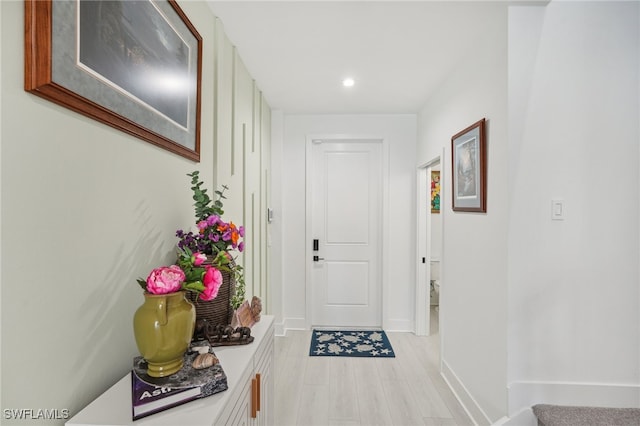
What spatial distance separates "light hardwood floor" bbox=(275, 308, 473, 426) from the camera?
7.20 feet

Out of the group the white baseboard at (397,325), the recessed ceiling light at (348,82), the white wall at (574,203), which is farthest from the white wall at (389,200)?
the white wall at (574,203)

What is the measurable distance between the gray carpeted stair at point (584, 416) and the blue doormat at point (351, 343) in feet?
4.99

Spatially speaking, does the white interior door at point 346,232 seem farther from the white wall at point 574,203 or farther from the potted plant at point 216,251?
the potted plant at point 216,251

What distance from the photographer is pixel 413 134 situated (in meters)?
3.83

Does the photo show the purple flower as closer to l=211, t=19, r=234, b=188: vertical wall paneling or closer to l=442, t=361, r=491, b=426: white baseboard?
l=211, t=19, r=234, b=188: vertical wall paneling

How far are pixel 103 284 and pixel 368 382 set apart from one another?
7.48 ft

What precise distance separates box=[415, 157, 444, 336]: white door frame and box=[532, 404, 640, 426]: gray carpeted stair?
1.90m

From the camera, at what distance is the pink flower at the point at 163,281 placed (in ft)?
2.84

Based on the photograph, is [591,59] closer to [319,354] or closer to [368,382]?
[368,382]

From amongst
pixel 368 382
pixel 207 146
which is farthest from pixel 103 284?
pixel 368 382

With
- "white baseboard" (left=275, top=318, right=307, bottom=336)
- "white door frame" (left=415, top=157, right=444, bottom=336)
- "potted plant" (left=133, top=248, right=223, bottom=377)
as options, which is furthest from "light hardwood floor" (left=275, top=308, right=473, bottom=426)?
"potted plant" (left=133, top=248, right=223, bottom=377)

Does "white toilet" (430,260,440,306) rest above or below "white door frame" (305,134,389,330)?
below

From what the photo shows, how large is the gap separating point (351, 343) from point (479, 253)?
1.87 meters

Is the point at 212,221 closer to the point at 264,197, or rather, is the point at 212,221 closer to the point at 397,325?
the point at 264,197
